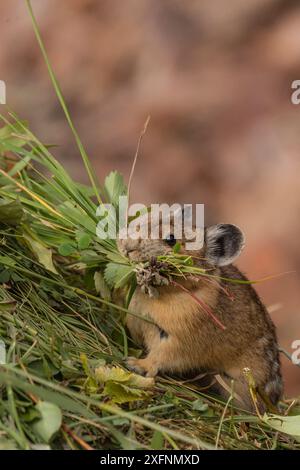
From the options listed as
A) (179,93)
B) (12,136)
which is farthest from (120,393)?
(179,93)

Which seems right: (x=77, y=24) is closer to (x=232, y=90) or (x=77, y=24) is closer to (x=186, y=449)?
(x=232, y=90)

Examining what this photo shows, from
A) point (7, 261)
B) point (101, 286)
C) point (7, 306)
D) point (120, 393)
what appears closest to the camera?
point (120, 393)

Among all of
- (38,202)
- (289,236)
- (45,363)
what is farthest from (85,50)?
(45,363)

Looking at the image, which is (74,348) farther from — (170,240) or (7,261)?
(170,240)

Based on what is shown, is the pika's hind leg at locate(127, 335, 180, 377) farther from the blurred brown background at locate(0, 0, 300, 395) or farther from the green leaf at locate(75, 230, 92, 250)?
the blurred brown background at locate(0, 0, 300, 395)

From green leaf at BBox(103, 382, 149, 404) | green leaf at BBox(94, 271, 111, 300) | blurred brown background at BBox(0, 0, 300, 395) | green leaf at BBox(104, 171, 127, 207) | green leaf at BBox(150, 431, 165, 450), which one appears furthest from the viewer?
blurred brown background at BBox(0, 0, 300, 395)

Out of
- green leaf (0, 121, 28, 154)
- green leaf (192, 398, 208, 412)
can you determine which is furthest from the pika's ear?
green leaf (0, 121, 28, 154)

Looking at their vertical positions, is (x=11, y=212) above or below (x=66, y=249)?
above

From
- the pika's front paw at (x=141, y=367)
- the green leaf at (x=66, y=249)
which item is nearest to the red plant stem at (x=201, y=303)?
the pika's front paw at (x=141, y=367)
